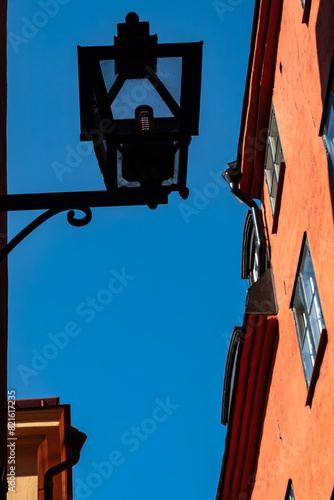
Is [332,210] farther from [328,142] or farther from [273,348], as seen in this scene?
[273,348]

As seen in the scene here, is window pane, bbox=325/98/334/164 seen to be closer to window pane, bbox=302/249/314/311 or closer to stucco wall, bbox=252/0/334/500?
stucco wall, bbox=252/0/334/500

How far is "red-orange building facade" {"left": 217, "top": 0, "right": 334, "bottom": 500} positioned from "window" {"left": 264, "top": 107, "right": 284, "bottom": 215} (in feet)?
0.06

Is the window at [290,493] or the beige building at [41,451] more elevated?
the beige building at [41,451]

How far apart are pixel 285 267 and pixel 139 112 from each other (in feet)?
21.5

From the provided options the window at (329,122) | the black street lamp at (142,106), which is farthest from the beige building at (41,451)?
the black street lamp at (142,106)

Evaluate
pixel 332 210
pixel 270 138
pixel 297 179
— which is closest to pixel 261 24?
pixel 270 138

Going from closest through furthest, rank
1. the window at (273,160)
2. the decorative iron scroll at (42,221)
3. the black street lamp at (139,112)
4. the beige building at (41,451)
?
1. the decorative iron scroll at (42,221)
2. the black street lamp at (139,112)
3. the beige building at (41,451)
4. the window at (273,160)

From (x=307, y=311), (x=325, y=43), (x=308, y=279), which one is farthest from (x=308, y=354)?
(x=325, y=43)

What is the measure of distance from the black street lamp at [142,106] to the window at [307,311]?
437 cm

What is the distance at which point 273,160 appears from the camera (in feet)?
36.0

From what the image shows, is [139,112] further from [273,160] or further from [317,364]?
[273,160]

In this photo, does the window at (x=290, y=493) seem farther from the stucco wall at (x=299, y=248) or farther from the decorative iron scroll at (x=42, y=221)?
the decorative iron scroll at (x=42, y=221)

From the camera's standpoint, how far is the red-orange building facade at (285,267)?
7.45 m

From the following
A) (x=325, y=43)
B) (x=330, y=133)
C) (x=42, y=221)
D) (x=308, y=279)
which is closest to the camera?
(x=42, y=221)
